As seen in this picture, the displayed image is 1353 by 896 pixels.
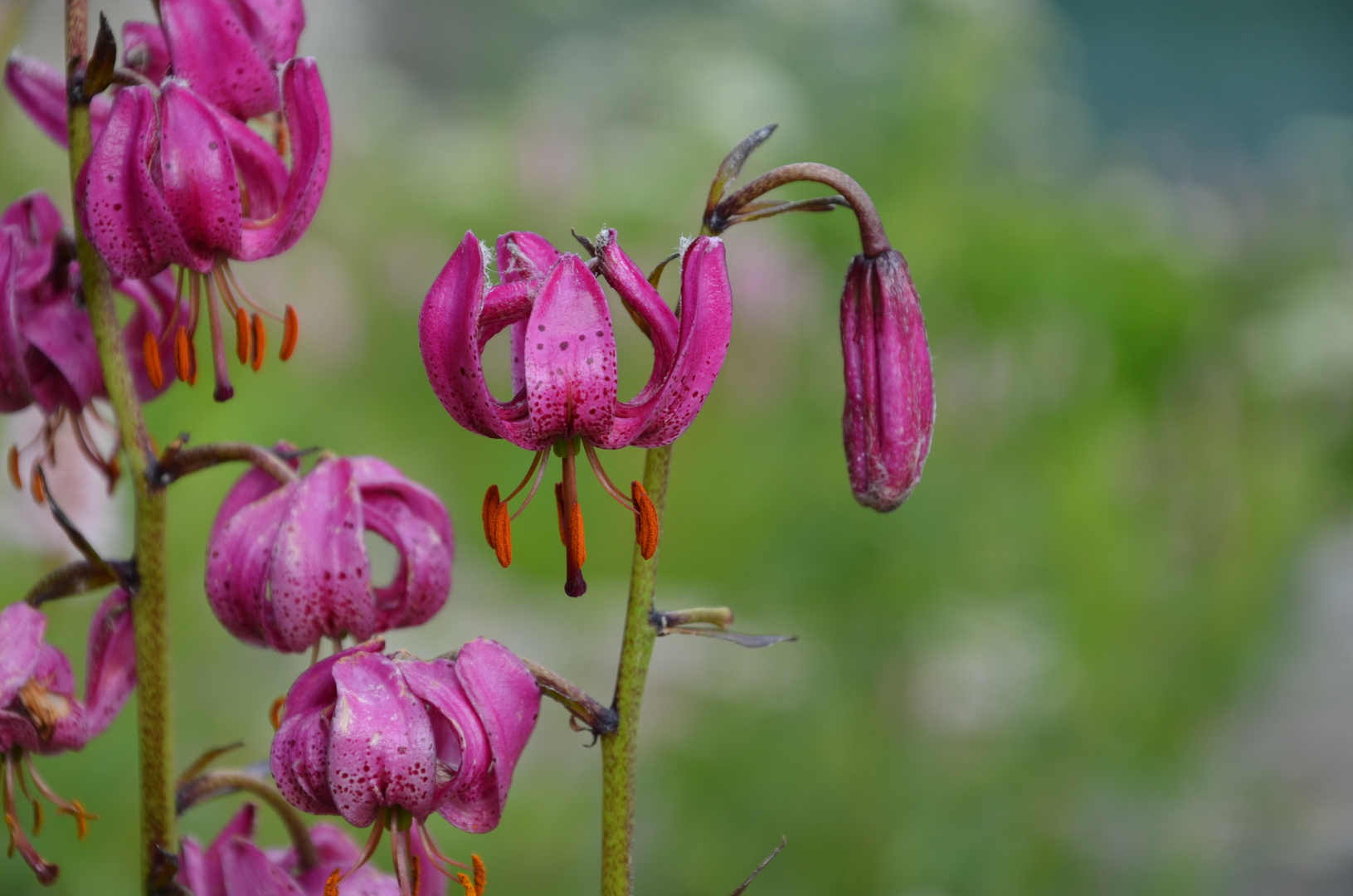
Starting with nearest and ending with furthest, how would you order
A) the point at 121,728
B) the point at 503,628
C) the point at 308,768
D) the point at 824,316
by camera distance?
the point at 308,768 → the point at 121,728 → the point at 824,316 → the point at 503,628

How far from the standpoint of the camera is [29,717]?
2.43ft

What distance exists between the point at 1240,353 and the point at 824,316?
5.62 feet

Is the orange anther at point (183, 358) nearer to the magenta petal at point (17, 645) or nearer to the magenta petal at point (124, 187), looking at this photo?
the magenta petal at point (124, 187)

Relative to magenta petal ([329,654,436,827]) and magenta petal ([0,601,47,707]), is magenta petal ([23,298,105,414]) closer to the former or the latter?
magenta petal ([0,601,47,707])

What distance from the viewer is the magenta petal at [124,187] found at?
710 millimetres

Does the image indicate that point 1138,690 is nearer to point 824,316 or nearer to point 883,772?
point 883,772

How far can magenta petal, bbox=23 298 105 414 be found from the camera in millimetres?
789

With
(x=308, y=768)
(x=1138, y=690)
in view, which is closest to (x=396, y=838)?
(x=308, y=768)

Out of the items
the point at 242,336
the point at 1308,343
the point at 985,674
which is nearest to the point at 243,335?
the point at 242,336

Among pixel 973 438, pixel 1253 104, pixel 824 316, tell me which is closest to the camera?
pixel 973 438

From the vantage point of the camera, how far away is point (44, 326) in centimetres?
79

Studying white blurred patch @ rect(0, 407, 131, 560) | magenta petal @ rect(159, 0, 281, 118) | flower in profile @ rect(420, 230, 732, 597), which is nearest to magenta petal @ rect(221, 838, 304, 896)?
flower in profile @ rect(420, 230, 732, 597)

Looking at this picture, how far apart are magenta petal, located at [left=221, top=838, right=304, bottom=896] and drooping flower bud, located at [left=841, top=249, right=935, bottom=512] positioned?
1.42ft

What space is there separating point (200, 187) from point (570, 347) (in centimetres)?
25
